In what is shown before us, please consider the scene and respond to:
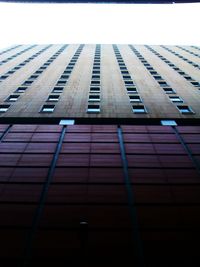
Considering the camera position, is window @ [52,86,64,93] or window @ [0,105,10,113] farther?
window @ [52,86,64,93]

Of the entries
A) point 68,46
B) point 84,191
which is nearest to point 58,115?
point 84,191

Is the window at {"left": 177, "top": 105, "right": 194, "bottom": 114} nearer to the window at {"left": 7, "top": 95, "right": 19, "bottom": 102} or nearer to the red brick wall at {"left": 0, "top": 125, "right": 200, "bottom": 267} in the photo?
the red brick wall at {"left": 0, "top": 125, "right": 200, "bottom": 267}

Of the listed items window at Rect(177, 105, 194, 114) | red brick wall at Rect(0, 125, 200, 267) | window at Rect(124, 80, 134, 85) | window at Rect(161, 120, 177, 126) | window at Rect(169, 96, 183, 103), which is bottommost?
red brick wall at Rect(0, 125, 200, 267)

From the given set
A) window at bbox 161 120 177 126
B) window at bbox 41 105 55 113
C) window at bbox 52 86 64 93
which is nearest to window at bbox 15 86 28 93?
window at bbox 52 86 64 93

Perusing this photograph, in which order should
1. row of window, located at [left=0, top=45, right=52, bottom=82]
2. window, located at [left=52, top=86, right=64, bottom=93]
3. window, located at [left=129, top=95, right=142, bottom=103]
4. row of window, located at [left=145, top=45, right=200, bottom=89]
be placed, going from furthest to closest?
1. row of window, located at [left=0, top=45, right=52, bottom=82]
2. row of window, located at [left=145, top=45, right=200, bottom=89]
3. window, located at [left=52, top=86, right=64, bottom=93]
4. window, located at [left=129, top=95, right=142, bottom=103]

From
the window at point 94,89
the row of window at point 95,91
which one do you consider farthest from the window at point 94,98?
the window at point 94,89

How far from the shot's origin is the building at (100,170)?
511 inches

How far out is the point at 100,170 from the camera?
18.1 m

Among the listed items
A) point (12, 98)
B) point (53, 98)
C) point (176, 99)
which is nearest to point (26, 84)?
point (12, 98)

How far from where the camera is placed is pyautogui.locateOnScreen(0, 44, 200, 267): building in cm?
1298

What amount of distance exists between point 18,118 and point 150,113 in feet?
38.6

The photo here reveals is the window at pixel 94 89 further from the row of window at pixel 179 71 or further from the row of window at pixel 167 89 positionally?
the row of window at pixel 179 71

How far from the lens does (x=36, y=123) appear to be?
81.1 ft

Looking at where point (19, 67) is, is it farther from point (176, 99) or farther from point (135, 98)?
point (176, 99)
